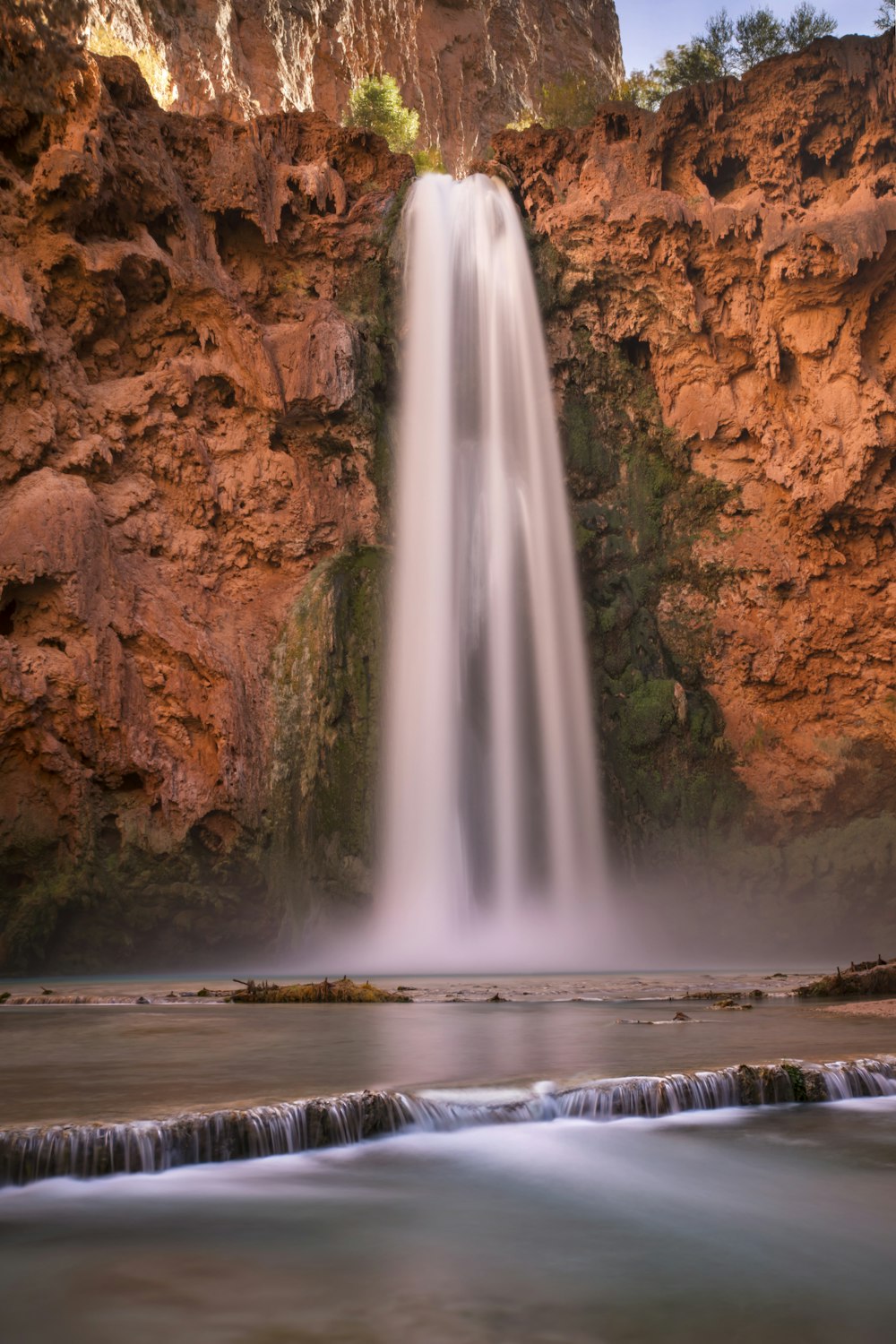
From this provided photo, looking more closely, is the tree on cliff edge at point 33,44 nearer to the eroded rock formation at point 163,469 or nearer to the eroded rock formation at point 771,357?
the eroded rock formation at point 163,469

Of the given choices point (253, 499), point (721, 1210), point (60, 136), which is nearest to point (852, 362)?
point (253, 499)

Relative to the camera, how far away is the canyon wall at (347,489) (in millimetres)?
19719

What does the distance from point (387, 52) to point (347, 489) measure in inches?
1102

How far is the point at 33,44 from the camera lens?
10.7m

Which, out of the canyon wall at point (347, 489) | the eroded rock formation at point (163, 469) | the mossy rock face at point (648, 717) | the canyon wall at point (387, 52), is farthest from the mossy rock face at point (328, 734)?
the canyon wall at point (387, 52)

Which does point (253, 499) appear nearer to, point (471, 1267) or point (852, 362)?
point (852, 362)

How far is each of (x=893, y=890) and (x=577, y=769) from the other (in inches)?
275

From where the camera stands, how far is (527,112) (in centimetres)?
4241

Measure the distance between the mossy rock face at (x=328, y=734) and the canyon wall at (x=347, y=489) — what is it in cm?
7

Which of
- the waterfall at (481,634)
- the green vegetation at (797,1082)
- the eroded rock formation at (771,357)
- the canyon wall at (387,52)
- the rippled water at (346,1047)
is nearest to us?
the rippled water at (346,1047)

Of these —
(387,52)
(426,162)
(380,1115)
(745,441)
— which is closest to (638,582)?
(745,441)

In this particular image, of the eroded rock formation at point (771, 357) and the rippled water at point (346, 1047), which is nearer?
the rippled water at point (346, 1047)

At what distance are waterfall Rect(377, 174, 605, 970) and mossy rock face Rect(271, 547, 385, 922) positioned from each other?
0.45m

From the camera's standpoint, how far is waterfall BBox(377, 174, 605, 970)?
21.7 metres
